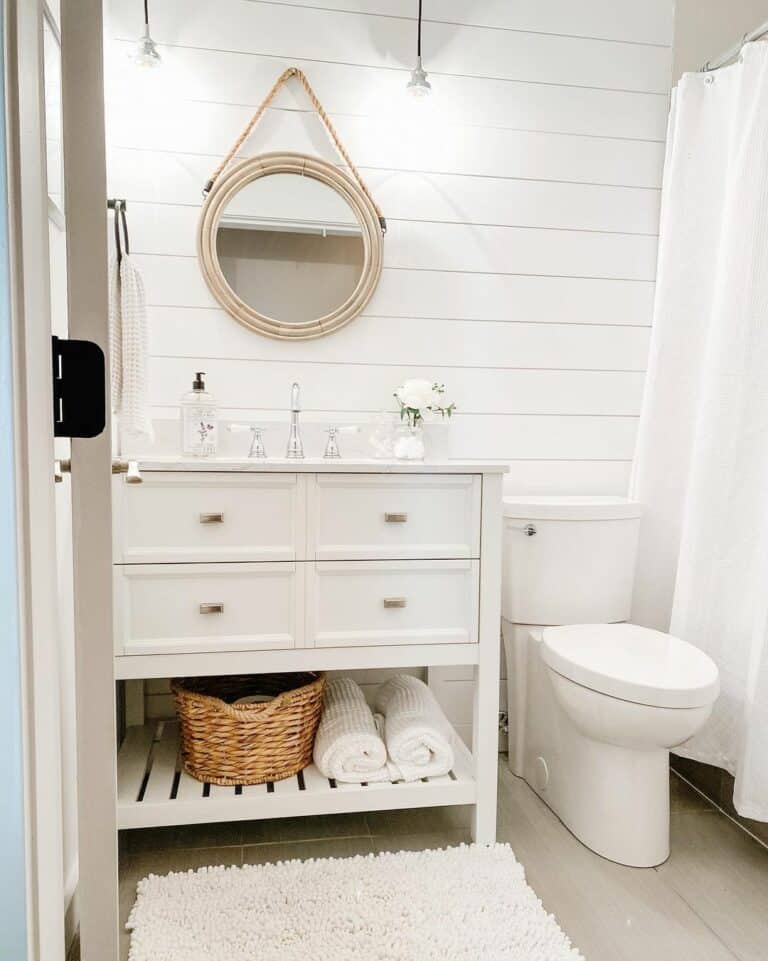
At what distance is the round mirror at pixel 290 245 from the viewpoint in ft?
6.50

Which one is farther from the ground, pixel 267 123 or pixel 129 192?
pixel 267 123

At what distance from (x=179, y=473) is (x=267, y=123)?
1094mm

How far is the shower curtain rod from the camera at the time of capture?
1807 mm

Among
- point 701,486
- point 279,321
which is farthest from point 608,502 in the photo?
point 279,321

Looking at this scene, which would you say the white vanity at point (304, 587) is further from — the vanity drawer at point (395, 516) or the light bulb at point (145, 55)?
the light bulb at point (145, 55)

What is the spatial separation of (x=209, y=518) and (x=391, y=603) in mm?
458

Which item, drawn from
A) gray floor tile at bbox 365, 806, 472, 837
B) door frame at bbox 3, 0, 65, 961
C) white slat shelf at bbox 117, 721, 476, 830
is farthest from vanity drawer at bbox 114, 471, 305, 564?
door frame at bbox 3, 0, 65, 961

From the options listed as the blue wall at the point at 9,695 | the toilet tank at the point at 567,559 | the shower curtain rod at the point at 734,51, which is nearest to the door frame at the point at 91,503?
the blue wall at the point at 9,695

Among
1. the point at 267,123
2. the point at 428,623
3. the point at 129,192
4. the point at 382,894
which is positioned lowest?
the point at 382,894

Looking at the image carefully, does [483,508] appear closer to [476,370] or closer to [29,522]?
[476,370]

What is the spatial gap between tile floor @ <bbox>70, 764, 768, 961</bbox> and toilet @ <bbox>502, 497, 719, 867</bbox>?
0.28 feet

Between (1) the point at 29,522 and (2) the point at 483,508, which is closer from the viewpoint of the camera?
(1) the point at 29,522

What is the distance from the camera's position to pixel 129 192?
1949mm

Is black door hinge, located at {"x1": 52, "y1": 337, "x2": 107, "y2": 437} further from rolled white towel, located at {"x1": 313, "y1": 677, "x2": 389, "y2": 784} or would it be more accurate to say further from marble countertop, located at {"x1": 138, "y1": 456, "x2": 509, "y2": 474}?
rolled white towel, located at {"x1": 313, "y1": 677, "x2": 389, "y2": 784}
